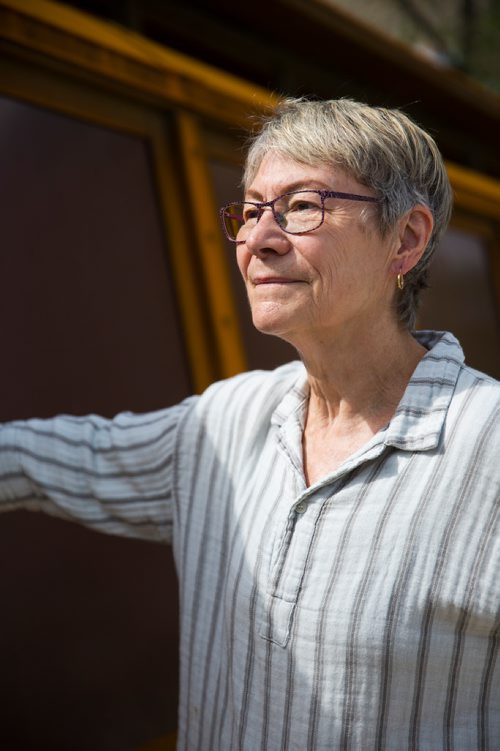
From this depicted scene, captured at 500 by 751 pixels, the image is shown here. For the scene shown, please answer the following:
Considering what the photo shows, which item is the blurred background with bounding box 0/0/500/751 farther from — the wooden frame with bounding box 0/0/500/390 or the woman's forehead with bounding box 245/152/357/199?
the woman's forehead with bounding box 245/152/357/199

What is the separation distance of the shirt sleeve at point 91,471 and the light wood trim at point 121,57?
3.44 feet

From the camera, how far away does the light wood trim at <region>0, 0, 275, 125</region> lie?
2.27m

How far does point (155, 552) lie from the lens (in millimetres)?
2541

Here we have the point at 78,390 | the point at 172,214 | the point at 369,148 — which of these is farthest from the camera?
the point at 172,214

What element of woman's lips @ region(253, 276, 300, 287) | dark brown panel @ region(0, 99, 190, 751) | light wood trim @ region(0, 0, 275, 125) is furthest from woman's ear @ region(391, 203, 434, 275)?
dark brown panel @ region(0, 99, 190, 751)

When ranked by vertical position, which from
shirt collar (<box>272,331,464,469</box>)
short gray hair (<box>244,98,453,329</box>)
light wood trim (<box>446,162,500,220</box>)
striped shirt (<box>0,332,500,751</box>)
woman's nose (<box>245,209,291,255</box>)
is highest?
light wood trim (<box>446,162,500,220</box>)

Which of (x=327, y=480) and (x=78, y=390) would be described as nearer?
(x=327, y=480)

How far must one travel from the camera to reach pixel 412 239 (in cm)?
158

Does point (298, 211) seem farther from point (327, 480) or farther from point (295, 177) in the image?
point (327, 480)

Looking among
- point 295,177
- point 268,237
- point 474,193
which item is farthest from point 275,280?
point 474,193

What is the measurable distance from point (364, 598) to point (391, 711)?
192 mm

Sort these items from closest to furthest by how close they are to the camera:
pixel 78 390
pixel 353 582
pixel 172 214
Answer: pixel 353 582
pixel 78 390
pixel 172 214

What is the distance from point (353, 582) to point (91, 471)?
27.3 inches

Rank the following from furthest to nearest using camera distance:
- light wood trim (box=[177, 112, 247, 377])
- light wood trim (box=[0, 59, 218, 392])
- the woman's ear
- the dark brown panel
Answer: light wood trim (box=[177, 112, 247, 377]) → light wood trim (box=[0, 59, 218, 392]) → the dark brown panel → the woman's ear
